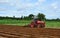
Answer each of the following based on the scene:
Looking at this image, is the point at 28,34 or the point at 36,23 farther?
the point at 36,23

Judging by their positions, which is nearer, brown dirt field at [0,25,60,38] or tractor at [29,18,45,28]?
brown dirt field at [0,25,60,38]

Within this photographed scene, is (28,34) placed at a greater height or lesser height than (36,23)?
lesser

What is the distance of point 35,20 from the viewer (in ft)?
85.8

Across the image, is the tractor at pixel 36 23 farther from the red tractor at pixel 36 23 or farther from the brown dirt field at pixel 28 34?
the brown dirt field at pixel 28 34

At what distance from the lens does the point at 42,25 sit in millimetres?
26938

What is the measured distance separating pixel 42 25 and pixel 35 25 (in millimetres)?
1353

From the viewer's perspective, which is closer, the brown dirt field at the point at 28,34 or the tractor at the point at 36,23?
the brown dirt field at the point at 28,34

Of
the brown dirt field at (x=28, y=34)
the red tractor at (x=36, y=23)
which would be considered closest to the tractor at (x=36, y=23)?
the red tractor at (x=36, y=23)

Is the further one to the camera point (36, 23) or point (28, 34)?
point (36, 23)

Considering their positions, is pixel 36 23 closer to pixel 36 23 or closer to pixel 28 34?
pixel 36 23

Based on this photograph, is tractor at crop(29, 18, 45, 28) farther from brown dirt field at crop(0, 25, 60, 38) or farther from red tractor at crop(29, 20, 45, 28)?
brown dirt field at crop(0, 25, 60, 38)

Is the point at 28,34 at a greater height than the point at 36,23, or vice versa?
the point at 36,23

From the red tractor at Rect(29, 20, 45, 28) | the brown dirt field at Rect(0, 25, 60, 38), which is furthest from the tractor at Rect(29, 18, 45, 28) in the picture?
the brown dirt field at Rect(0, 25, 60, 38)

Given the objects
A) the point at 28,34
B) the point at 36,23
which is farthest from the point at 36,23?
the point at 28,34
